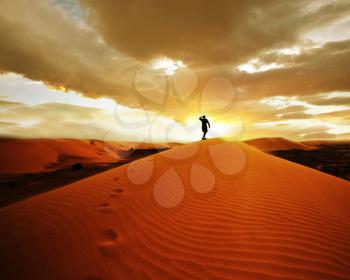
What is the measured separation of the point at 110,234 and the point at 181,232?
3.88 feet

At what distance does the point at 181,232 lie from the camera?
3.45 metres

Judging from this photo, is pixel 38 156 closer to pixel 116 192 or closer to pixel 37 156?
pixel 37 156

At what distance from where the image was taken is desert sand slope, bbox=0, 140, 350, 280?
8.47 feet

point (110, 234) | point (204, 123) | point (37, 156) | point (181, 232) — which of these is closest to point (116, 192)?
point (110, 234)

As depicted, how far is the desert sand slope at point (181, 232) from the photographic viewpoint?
2582mm

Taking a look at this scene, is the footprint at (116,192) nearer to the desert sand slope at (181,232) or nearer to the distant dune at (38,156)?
the desert sand slope at (181,232)

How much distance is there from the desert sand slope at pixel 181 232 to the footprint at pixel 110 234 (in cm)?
2

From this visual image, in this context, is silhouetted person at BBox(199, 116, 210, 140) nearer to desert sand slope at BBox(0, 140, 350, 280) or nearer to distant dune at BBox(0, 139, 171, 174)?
desert sand slope at BBox(0, 140, 350, 280)

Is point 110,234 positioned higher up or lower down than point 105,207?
lower down

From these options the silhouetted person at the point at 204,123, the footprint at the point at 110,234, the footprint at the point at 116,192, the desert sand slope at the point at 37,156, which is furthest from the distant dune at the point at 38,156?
the footprint at the point at 110,234

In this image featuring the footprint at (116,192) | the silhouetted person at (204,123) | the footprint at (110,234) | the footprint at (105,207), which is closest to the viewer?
the footprint at (110,234)

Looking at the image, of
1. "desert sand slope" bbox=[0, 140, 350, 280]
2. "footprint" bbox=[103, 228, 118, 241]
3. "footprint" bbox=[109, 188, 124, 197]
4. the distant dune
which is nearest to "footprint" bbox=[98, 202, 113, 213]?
Result: "desert sand slope" bbox=[0, 140, 350, 280]

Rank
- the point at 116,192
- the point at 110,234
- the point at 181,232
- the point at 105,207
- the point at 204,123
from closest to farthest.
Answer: the point at 110,234 < the point at 181,232 < the point at 105,207 < the point at 116,192 < the point at 204,123

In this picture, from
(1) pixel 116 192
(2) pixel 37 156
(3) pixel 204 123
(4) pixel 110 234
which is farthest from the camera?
(2) pixel 37 156
